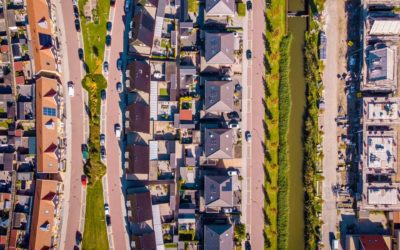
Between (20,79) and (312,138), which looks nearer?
(20,79)

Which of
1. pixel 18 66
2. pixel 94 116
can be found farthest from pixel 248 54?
pixel 18 66

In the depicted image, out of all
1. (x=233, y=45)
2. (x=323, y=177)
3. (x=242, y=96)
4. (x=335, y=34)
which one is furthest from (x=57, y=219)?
(x=335, y=34)

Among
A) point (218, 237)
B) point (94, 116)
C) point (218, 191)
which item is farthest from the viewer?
point (94, 116)

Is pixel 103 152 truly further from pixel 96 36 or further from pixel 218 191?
pixel 218 191

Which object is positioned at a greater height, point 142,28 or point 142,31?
point 142,28

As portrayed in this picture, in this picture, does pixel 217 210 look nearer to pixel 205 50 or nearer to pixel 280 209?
pixel 280 209

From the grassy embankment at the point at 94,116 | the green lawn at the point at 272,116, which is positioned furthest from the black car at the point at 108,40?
the green lawn at the point at 272,116

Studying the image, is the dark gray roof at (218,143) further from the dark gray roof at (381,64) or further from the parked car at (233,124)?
the dark gray roof at (381,64)
